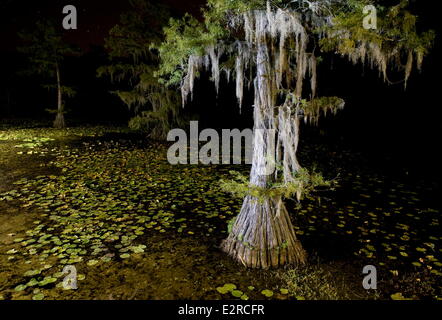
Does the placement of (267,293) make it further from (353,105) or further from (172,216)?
(353,105)

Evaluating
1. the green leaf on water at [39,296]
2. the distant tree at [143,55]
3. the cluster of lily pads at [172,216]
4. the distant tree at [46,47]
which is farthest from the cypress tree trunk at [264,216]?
the distant tree at [46,47]

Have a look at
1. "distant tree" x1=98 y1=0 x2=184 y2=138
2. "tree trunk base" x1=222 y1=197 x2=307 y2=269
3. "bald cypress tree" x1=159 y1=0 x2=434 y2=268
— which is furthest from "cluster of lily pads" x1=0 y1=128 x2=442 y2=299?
"distant tree" x1=98 y1=0 x2=184 y2=138

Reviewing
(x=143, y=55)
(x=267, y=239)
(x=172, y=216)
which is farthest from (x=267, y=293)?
(x=143, y=55)

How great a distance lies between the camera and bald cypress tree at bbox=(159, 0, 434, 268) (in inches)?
124

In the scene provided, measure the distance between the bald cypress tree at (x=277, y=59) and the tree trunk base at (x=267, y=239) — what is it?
0.01 m

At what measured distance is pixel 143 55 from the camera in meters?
13.5

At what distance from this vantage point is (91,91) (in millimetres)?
25672

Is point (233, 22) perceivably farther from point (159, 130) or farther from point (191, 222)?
point (159, 130)

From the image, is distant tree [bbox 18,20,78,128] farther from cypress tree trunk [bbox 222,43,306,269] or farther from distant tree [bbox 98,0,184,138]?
cypress tree trunk [bbox 222,43,306,269]

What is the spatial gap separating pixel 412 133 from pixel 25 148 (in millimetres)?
15994

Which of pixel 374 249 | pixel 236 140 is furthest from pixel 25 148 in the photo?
pixel 374 249

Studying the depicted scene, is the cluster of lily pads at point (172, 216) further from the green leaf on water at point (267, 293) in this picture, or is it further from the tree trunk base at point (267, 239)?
the tree trunk base at point (267, 239)

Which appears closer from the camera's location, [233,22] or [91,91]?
[233,22]
